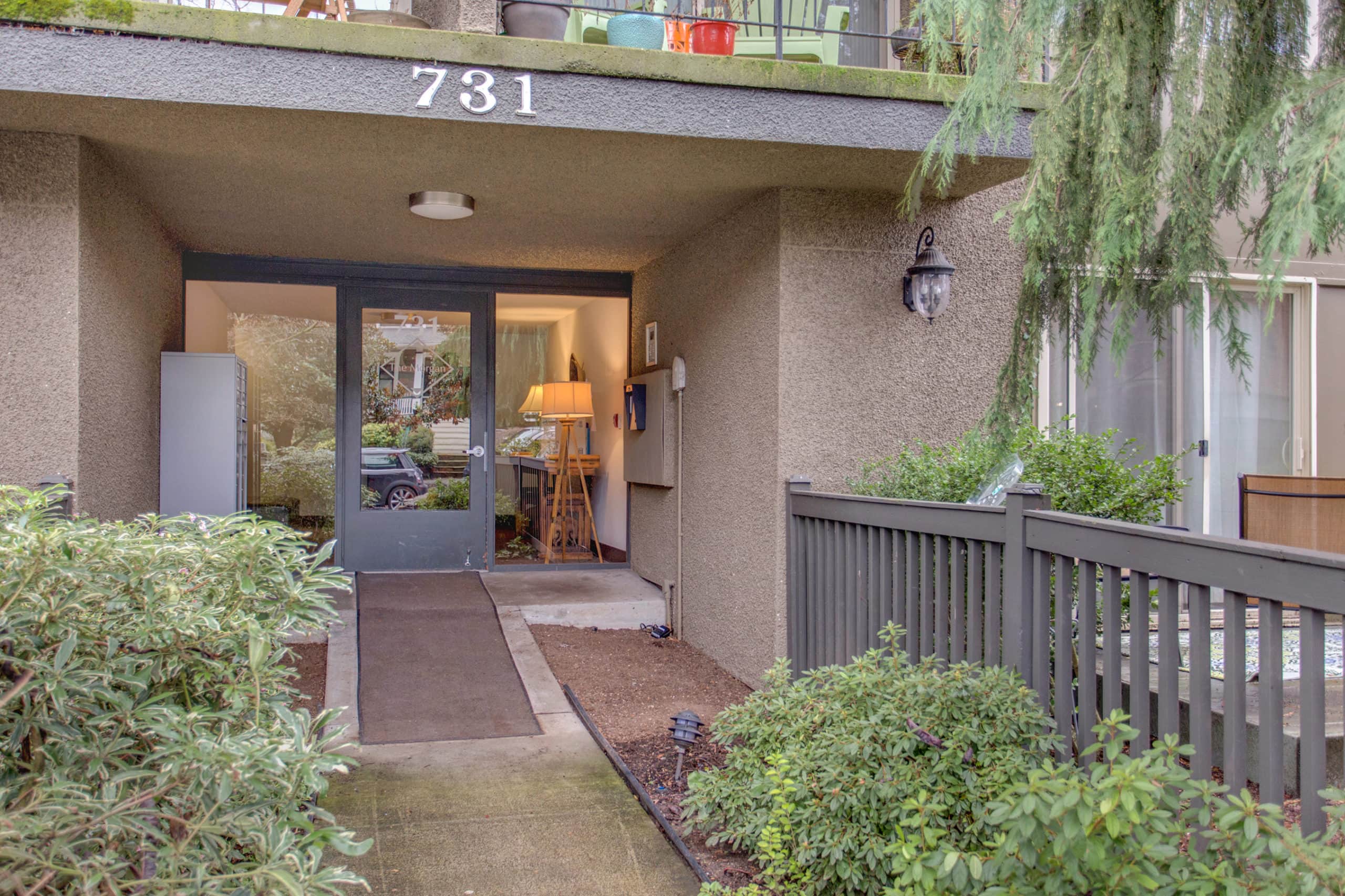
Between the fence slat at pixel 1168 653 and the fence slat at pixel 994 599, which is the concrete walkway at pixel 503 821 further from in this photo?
the fence slat at pixel 1168 653

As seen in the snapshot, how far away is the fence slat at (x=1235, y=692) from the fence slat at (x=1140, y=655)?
0.24 meters

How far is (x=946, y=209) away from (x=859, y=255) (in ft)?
2.05

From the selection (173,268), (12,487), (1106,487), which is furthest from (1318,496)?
(173,268)

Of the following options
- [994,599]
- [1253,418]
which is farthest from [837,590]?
[1253,418]

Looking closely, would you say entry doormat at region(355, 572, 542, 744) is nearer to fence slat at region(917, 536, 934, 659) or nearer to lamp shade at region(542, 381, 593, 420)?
lamp shade at region(542, 381, 593, 420)

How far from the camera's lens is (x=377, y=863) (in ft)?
10.1

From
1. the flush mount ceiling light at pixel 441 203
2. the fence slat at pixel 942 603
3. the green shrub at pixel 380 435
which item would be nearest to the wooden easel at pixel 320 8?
the flush mount ceiling light at pixel 441 203

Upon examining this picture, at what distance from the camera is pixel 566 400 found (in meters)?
7.93

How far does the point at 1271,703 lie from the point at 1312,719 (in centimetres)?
8

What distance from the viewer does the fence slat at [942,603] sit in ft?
11.2

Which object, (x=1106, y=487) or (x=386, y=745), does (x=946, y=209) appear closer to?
(x=1106, y=487)

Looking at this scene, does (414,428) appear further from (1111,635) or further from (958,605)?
(1111,635)

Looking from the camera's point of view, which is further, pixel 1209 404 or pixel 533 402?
pixel 533 402

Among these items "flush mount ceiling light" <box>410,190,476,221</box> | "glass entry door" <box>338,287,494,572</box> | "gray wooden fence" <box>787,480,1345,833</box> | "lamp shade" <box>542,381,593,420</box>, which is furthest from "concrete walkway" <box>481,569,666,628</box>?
"flush mount ceiling light" <box>410,190,476,221</box>
